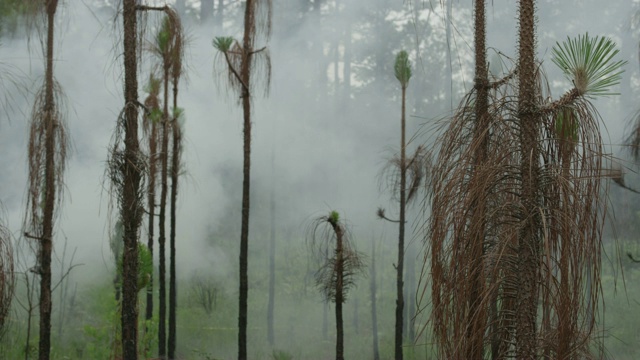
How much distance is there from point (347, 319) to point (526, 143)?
1734 cm

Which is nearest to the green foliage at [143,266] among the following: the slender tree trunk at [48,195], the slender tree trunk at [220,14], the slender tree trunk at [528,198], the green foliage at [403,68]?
the slender tree trunk at [48,195]

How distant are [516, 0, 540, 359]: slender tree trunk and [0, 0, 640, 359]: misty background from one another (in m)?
17.2

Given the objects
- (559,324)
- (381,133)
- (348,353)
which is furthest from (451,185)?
(381,133)

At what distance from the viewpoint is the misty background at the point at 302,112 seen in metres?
21.0

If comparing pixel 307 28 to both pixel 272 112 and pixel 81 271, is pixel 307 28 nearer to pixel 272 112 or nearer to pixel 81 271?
pixel 272 112

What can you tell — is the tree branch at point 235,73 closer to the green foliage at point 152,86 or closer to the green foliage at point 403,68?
the green foliage at point 152,86

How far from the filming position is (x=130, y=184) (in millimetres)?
6992

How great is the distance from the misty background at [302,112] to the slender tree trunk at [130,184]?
13104 millimetres

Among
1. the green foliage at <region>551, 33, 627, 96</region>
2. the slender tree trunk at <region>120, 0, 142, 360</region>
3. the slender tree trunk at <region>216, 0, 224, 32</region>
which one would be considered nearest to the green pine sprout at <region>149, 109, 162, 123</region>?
the slender tree trunk at <region>120, 0, 142, 360</region>

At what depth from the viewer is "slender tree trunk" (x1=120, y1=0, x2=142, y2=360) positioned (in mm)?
6988

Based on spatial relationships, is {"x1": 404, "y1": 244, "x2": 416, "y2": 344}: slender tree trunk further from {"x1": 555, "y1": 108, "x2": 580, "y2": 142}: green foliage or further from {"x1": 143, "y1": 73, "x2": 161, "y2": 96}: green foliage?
{"x1": 555, "y1": 108, "x2": 580, "y2": 142}: green foliage

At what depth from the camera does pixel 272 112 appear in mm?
23047

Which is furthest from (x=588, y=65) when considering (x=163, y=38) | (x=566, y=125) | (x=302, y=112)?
(x=302, y=112)

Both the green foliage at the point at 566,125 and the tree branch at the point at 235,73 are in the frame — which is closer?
the green foliage at the point at 566,125
